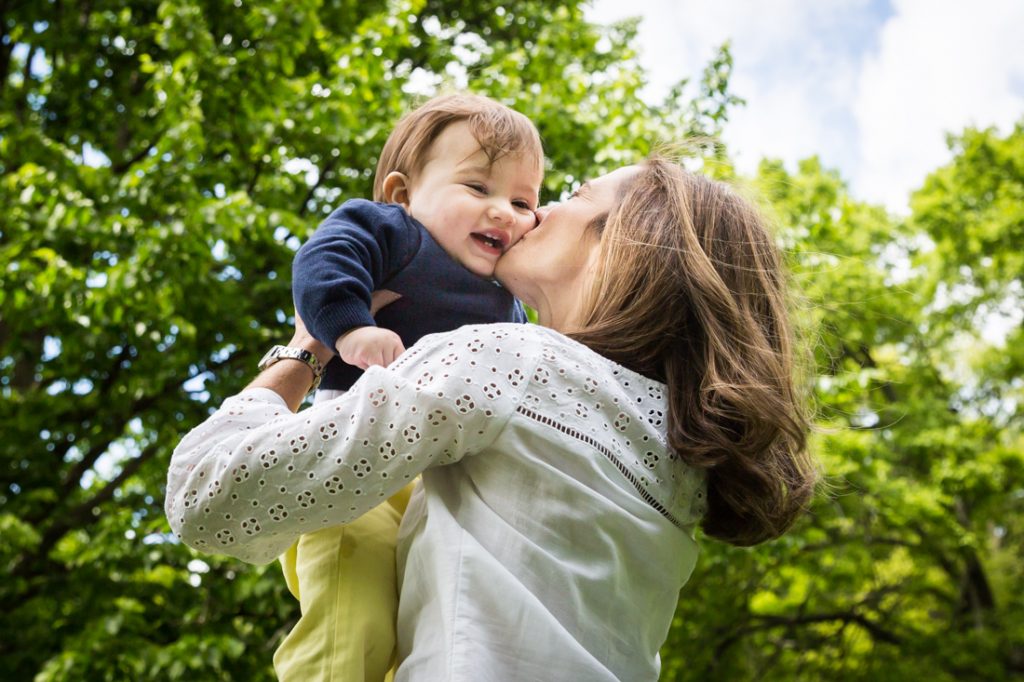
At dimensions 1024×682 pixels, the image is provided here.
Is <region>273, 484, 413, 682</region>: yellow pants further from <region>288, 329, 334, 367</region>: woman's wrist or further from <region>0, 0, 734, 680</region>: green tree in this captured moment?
<region>0, 0, 734, 680</region>: green tree

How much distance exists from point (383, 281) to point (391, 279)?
2cm

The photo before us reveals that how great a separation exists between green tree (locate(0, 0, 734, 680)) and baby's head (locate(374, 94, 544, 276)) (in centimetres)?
297

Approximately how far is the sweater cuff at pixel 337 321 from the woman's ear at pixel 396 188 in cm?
52

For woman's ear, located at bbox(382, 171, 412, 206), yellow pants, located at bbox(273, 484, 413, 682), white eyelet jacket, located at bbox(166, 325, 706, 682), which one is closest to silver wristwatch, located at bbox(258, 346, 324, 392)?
white eyelet jacket, located at bbox(166, 325, 706, 682)

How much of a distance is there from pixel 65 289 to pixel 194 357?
0.95m

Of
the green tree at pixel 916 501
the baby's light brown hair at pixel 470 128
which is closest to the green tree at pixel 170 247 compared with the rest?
the baby's light brown hair at pixel 470 128

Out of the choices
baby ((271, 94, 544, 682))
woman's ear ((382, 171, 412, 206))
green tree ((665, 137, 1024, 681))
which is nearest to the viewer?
baby ((271, 94, 544, 682))

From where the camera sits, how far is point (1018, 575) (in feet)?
53.7

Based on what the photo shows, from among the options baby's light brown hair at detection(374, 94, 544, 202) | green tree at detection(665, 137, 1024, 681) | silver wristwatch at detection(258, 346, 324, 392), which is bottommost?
silver wristwatch at detection(258, 346, 324, 392)

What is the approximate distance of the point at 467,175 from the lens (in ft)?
7.30

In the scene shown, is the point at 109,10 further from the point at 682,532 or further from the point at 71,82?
the point at 682,532

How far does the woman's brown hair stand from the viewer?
1.73 meters

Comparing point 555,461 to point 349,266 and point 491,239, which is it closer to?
point 349,266

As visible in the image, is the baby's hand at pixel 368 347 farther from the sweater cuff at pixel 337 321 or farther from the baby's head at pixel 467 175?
the baby's head at pixel 467 175
